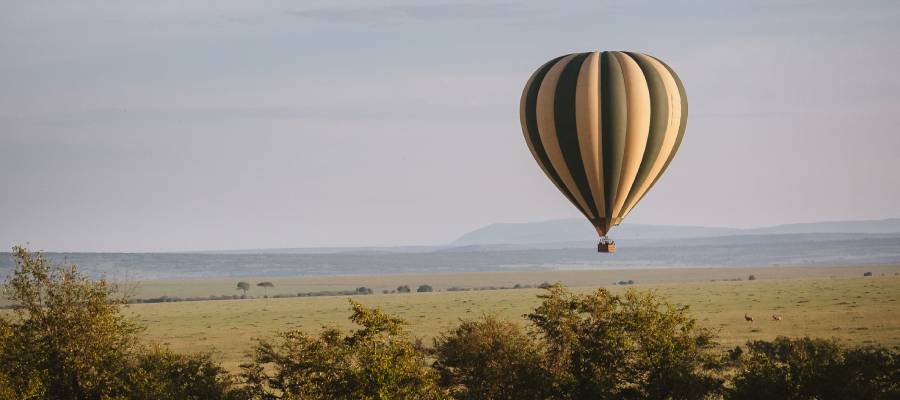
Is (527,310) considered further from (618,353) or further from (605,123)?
(618,353)

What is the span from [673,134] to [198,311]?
10765 cm

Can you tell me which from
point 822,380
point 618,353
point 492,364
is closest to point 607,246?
point 618,353

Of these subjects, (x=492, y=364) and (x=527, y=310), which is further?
(x=527, y=310)

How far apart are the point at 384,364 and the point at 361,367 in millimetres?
1266

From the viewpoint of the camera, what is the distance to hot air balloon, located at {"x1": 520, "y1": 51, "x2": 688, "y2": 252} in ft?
149

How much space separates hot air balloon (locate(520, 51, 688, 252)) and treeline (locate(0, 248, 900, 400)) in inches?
263

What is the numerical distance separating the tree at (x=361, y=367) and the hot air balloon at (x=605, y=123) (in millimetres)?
11651

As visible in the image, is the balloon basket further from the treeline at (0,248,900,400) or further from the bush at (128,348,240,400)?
the bush at (128,348,240,400)

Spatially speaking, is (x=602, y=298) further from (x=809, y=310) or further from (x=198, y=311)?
(x=198, y=311)

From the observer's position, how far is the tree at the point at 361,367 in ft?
112

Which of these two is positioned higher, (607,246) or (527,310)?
(607,246)

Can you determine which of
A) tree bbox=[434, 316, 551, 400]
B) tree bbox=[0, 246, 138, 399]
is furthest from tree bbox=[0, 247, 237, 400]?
tree bbox=[434, 316, 551, 400]

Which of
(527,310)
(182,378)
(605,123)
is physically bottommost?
(182,378)

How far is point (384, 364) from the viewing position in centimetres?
3425
